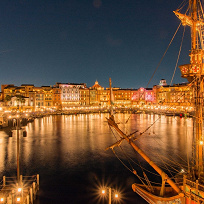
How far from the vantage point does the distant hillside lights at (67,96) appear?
84.5 m

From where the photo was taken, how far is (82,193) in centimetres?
1374

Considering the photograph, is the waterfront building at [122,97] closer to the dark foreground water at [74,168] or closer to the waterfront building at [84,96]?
the waterfront building at [84,96]

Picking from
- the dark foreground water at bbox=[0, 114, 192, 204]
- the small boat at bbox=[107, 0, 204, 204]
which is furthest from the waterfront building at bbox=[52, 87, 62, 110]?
the small boat at bbox=[107, 0, 204, 204]

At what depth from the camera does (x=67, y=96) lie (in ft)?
354

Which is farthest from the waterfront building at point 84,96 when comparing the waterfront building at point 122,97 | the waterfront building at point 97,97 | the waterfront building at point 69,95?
the waterfront building at point 122,97

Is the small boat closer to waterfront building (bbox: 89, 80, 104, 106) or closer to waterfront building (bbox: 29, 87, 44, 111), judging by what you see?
waterfront building (bbox: 29, 87, 44, 111)

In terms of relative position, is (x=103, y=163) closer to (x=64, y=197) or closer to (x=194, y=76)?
(x=64, y=197)

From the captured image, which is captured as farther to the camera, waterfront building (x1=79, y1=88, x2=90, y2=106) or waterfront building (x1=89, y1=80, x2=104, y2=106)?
waterfront building (x1=89, y1=80, x2=104, y2=106)

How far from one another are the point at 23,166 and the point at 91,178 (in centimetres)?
740

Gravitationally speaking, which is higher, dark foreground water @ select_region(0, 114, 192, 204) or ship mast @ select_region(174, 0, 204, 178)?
ship mast @ select_region(174, 0, 204, 178)

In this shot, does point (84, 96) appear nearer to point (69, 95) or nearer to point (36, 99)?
point (69, 95)

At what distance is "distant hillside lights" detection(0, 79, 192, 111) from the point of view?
277 feet

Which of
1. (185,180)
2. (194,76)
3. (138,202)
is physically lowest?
(138,202)

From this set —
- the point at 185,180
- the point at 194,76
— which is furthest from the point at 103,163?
the point at 194,76
